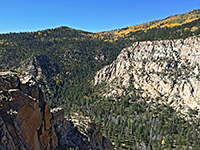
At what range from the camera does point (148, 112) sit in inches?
5669

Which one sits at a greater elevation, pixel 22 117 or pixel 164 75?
pixel 164 75

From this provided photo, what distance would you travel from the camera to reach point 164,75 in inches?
6590

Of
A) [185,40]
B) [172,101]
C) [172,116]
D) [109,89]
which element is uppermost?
[185,40]

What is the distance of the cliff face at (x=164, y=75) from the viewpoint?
15000 cm

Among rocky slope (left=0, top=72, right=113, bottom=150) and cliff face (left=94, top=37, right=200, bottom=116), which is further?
cliff face (left=94, top=37, right=200, bottom=116)

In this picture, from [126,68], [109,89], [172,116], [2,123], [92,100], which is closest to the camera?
[2,123]

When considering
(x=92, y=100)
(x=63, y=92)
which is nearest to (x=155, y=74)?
(x=92, y=100)

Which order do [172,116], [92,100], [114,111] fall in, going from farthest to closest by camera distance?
[92,100] < [114,111] < [172,116]

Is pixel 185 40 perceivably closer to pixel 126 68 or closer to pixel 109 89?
pixel 126 68

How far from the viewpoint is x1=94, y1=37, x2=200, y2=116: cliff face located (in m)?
150

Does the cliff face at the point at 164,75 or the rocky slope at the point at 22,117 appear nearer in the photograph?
the rocky slope at the point at 22,117

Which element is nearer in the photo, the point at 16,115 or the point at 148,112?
the point at 16,115

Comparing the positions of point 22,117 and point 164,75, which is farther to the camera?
point 164,75

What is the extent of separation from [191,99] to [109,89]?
7687 cm
